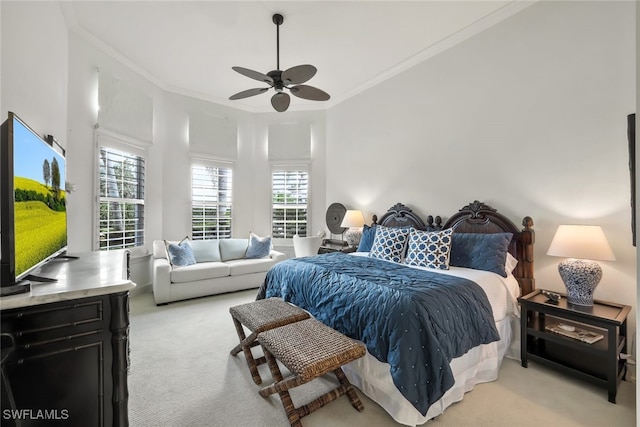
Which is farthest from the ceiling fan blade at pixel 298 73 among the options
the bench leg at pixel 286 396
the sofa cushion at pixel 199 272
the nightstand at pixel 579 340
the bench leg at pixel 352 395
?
the sofa cushion at pixel 199 272

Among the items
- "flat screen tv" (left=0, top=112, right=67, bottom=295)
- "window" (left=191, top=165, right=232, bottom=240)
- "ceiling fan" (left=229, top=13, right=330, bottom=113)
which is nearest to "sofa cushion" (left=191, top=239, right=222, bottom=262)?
"window" (left=191, top=165, right=232, bottom=240)

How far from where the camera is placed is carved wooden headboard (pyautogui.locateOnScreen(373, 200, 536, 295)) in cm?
269

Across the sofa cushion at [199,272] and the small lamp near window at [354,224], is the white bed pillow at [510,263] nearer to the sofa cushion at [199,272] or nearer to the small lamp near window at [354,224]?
the small lamp near window at [354,224]

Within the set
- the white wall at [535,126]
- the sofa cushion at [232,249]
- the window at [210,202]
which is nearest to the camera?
the white wall at [535,126]

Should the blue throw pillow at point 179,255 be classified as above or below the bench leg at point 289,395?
above

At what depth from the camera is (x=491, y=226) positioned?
2.97 metres

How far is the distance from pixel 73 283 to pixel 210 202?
417cm

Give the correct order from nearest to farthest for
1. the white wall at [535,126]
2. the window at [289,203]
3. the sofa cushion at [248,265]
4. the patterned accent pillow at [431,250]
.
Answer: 1. the white wall at [535,126]
2. the patterned accent pillow at [431,250]
3. the sofa cushion at [248,265]
4. the window at [289,203]

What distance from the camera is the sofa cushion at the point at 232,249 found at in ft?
15.6

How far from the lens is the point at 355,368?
202cm

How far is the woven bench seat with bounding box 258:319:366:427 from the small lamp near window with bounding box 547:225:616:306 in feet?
6.02

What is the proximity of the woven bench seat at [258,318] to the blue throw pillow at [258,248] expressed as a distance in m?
2.46

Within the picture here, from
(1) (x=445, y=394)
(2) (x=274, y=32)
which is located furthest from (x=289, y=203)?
(1) (x=445, y=394)

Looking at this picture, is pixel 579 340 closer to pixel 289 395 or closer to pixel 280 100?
pixel 289 395
